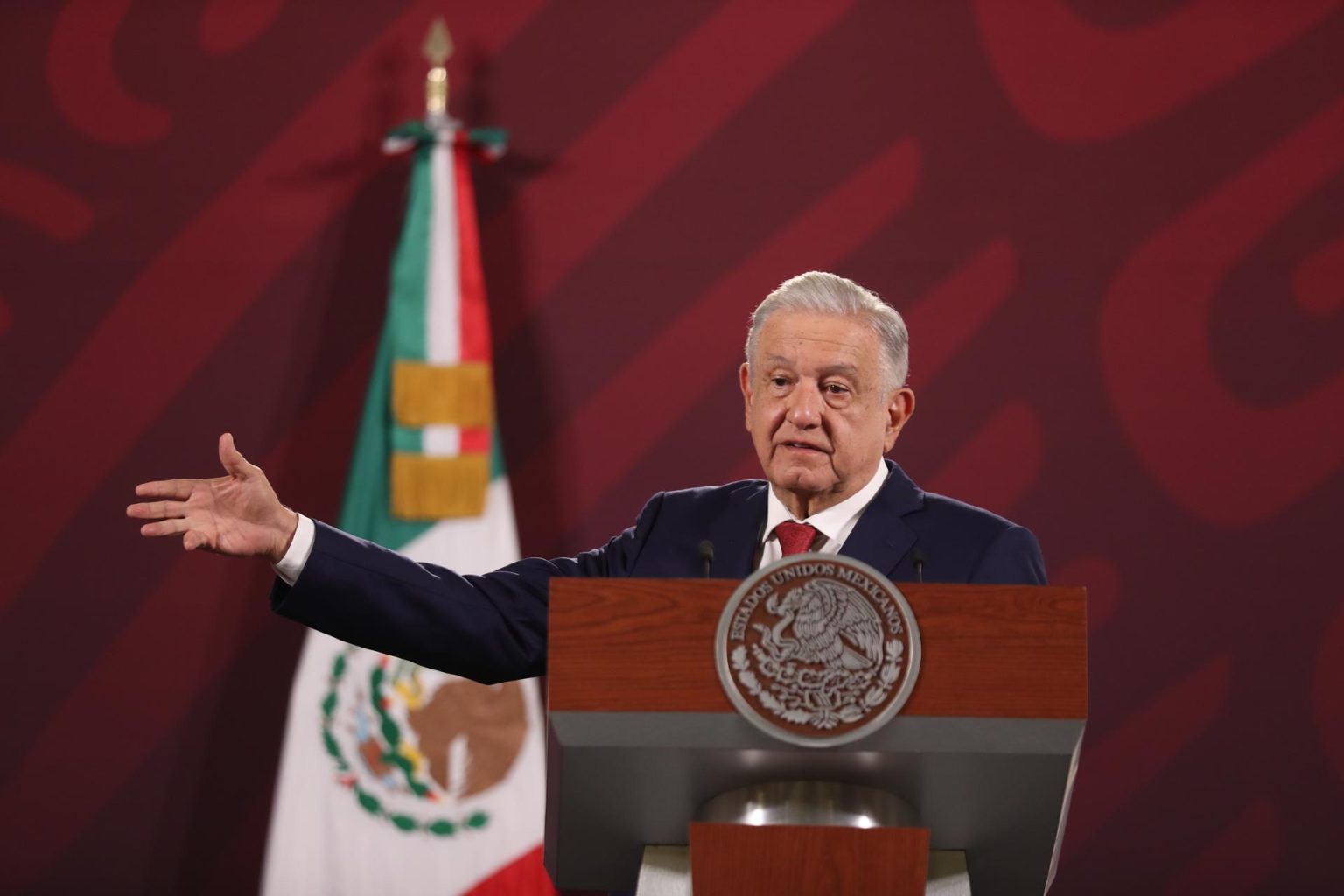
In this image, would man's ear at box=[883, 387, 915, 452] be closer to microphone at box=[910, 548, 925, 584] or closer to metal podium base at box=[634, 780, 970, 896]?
microphone at box=[910, 548, 925, 584]

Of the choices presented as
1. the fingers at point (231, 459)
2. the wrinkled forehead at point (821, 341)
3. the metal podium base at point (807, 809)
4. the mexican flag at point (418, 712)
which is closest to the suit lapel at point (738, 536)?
the wrinkled forehead at point (821, 341)

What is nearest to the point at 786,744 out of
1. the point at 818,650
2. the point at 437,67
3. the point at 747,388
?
the point at 818,650

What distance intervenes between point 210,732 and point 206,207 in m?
1.41

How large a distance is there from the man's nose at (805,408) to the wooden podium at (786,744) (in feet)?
2.18

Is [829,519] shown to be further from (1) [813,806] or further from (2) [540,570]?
(1) [813,806]

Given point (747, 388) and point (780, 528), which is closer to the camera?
point (780, 528)

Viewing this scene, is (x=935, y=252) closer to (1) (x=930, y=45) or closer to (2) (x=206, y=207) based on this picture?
(1) (x=930, y=45)

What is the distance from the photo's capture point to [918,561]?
1.88 m

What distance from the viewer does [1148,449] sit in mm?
4039

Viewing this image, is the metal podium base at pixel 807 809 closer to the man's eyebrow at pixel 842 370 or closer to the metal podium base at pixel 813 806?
the metal podium base at pixel 813 806

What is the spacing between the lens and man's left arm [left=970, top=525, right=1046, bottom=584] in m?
2.03

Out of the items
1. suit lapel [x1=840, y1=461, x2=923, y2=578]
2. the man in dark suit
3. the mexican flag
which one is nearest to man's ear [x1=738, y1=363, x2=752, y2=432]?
the man in dark suit

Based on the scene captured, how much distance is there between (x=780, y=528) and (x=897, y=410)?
0.94 feet

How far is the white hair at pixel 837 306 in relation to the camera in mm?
2133
